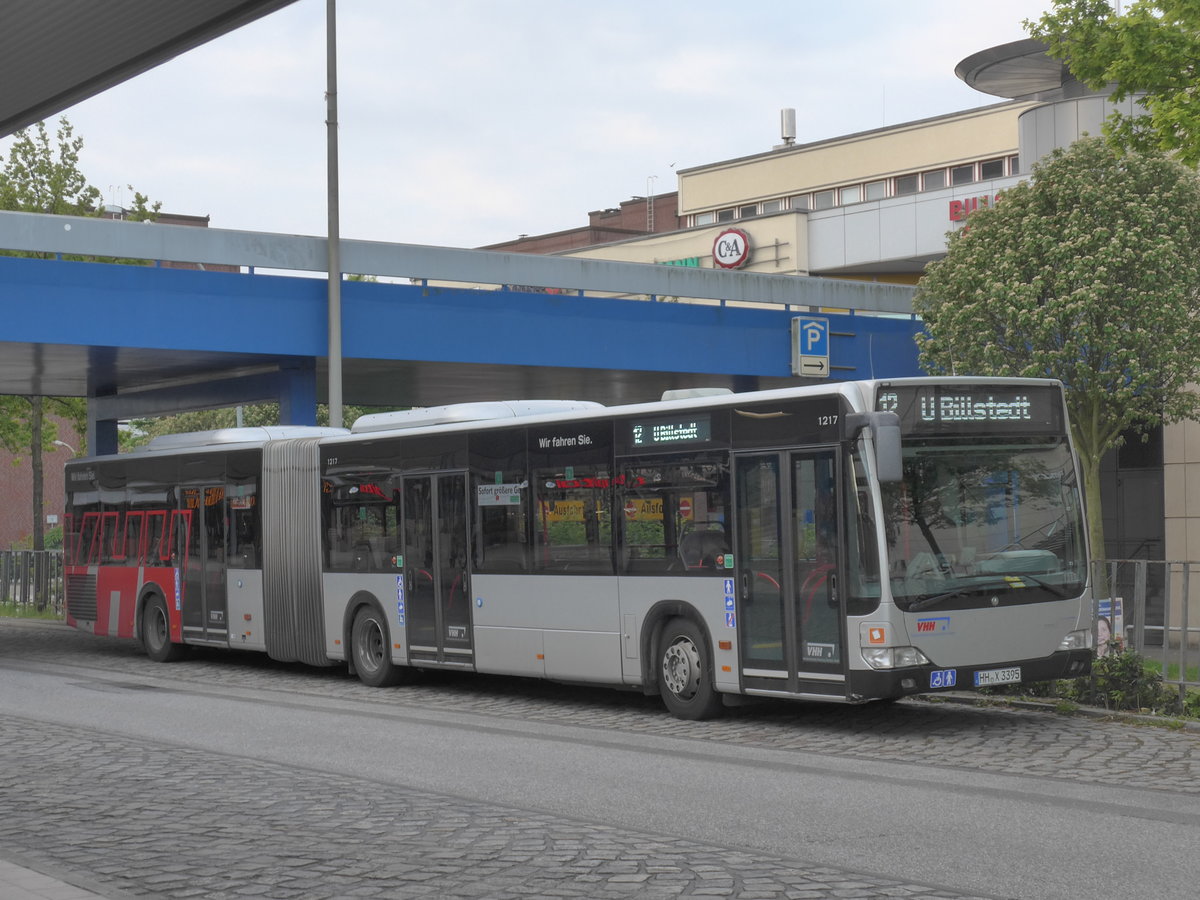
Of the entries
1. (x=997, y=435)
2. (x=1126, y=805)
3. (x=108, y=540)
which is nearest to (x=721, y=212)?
(x=108, y=540)

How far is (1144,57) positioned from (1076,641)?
7.03 metres

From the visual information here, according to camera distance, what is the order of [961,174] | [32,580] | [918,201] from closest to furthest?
[32,580] → [918,201] → [961,174]

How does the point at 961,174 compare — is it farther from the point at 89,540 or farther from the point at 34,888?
the point at 34,888

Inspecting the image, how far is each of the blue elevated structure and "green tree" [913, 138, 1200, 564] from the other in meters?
Answer: 2.62

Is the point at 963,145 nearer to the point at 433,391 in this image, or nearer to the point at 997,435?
the point at 433,391

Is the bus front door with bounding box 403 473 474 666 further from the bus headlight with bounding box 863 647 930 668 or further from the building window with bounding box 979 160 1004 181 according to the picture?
the building window with bounding box 979 160 1004 181

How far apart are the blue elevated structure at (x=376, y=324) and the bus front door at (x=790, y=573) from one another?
889 cm

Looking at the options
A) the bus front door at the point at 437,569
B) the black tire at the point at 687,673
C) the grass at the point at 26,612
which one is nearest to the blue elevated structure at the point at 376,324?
the grass at the point at 26,612

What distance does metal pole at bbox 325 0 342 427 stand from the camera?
2300 cm

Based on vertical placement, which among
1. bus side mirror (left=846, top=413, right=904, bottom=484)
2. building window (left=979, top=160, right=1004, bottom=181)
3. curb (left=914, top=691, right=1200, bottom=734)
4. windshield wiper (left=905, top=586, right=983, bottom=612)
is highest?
building window (left=979, top=160, right=1004, bottom=181)

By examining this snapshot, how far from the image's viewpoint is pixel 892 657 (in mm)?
12375

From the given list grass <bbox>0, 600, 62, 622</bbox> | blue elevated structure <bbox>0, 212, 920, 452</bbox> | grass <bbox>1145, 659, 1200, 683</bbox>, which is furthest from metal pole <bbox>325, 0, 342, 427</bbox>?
grass <bbox>1145, 659, 1200, 683</bbox>

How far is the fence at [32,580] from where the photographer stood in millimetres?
33188

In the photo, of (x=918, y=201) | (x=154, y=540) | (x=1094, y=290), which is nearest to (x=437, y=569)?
(x=154, y=540)
